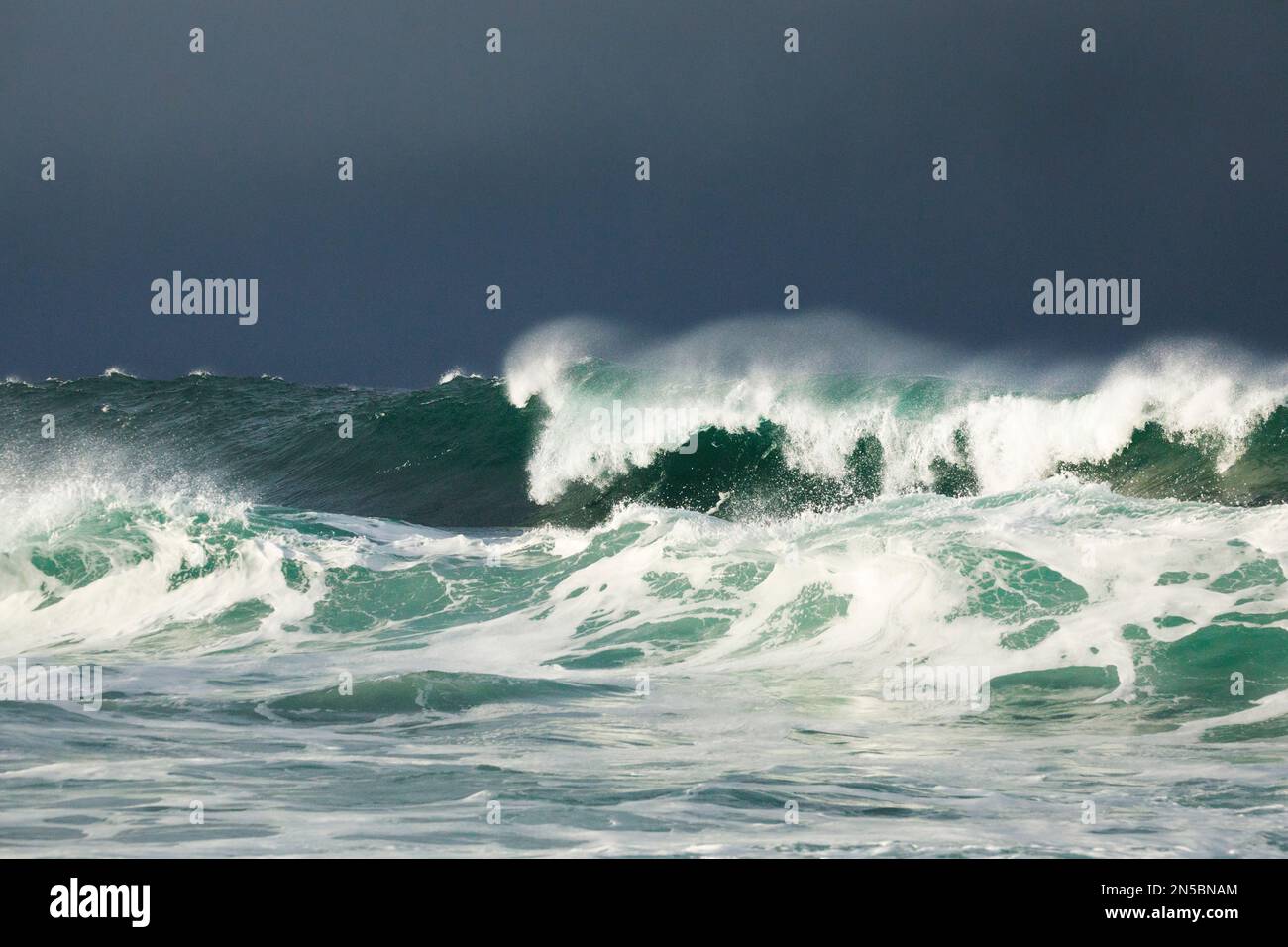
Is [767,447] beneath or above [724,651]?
above

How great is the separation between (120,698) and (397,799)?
357cm

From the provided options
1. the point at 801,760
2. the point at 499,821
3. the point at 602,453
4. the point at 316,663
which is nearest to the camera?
the point at 499,821

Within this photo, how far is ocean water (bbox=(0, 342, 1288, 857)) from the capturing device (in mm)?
5352

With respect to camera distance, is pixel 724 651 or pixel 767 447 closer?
pixel 724 651

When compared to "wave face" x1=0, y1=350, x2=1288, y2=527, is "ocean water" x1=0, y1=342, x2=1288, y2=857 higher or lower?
lower

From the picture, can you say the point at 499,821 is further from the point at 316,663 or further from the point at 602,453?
the point at 602,453

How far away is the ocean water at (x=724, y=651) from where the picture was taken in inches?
211

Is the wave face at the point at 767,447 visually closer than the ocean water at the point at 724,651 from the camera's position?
No

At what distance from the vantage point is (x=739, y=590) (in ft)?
38.2

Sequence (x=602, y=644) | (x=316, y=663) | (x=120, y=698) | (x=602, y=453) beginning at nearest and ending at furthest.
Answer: (x=120, y=698), (x=316, y=663), (x=602, y=644), (x=602, y=453)

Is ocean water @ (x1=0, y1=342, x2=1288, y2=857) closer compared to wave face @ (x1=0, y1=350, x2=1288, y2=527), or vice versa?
ocean water @ (x1=0, y1=342, x2=1288, y2=857)

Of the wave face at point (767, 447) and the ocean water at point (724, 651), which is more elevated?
the wave face at point (767, 447)

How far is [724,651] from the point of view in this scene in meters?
10.3
